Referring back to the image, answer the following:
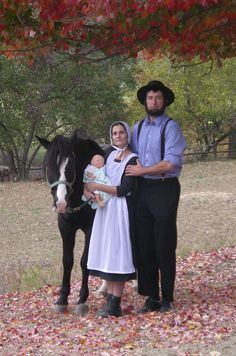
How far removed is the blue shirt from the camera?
5852 millimetres

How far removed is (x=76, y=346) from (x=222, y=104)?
Answer: 104ft

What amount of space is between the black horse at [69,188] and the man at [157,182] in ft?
1.98

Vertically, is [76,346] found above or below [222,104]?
below

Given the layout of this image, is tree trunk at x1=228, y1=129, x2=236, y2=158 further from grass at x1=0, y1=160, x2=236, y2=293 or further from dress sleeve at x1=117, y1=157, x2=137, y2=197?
dress sleeve at x1=117, y1=157, x2=137, y2=197

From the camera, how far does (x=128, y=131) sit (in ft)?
20.0

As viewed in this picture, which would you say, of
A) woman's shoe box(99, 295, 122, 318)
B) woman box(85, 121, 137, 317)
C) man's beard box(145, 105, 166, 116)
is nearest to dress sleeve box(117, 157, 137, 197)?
woman box(85, 121, 137, 317)

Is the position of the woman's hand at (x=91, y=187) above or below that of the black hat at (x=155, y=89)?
below

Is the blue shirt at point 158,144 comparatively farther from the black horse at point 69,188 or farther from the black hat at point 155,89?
the black horse at point 69,188

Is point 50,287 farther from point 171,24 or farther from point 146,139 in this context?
point 171,24

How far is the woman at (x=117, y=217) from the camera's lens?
19.8 ft

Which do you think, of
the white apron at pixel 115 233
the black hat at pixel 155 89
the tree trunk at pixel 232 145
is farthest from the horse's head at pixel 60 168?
the tree trunk at pixel 232 145

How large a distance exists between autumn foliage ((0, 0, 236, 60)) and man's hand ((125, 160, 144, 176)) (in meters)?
1.30

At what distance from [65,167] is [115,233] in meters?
0.82

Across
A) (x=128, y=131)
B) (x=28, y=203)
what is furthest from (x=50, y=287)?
(x=28, y=203)
